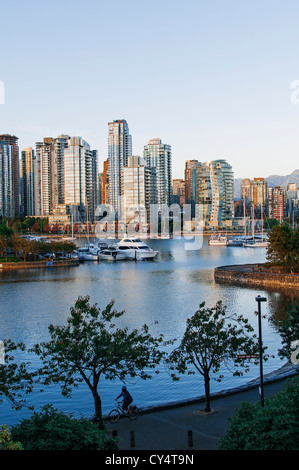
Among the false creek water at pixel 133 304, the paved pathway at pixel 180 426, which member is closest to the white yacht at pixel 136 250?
the false creek water at pixel 133 304

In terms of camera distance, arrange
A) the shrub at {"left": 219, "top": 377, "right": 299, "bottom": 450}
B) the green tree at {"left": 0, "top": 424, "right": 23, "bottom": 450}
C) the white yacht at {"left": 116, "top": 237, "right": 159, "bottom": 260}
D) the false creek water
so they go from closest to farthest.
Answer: the green tree at {"left": 0, "top": 424, "right": 23, "bottom": 450} → the shrub at {"left": 219, "top": 377, "right": 299, "bottom": 450} → the false creek water → the white yacht at {"left": 116, "top": 237, "right": 159, "bottom": 260}

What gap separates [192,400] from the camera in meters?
12.9

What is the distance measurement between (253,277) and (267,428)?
104ft

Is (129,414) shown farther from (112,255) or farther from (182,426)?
(112,255)

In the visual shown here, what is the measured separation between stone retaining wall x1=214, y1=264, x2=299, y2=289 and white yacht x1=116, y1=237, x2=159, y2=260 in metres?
23.1

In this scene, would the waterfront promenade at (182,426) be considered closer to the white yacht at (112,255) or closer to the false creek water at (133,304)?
the false creek water at (133,304)

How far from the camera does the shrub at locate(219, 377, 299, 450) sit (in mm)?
6961

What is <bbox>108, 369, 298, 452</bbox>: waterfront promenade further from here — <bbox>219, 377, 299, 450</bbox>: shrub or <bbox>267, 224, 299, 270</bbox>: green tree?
<bbox>267, 224, 299, 270</bbox>: green tree

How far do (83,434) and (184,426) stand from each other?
405 cm

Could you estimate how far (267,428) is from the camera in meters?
7.18

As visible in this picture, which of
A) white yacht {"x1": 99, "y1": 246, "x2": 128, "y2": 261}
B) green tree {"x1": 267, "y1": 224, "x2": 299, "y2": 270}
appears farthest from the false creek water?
white yacht {"x1": 99, "y1": 246, "x2": 128, "y2": 261}

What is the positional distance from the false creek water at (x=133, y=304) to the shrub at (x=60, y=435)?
618cm

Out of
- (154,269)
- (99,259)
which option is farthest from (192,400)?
(99,259)

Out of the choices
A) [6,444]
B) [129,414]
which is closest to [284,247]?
[129,414]
